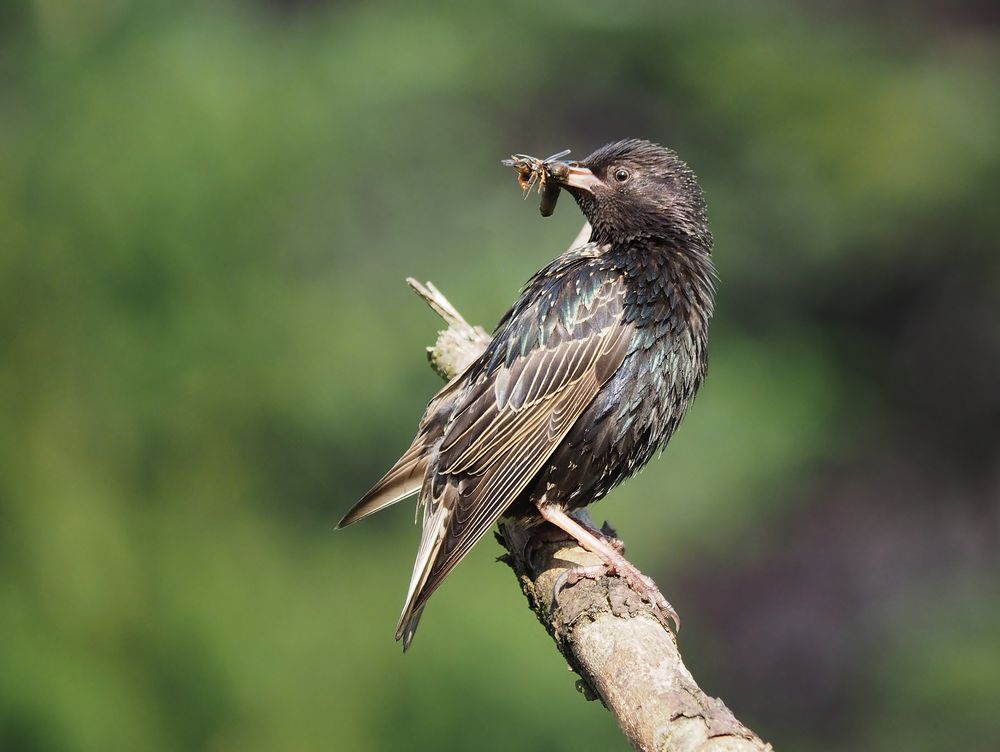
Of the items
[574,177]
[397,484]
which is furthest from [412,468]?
[574,177]

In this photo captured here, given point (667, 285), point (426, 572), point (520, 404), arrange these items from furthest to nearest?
1. point (667, 285)
2. point (520, 404)
3. point (426, 572)

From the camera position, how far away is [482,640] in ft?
18.4

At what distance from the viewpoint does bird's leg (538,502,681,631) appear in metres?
3.74

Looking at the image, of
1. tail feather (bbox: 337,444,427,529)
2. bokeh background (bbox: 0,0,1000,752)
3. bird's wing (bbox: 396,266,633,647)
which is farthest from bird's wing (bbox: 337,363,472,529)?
bokeh background (bbox: 0,0,1000,752)

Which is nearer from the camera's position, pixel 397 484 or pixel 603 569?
pixel 603 569

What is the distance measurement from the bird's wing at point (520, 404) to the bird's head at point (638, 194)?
0.96ft

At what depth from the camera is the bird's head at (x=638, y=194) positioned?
4453 millimetres

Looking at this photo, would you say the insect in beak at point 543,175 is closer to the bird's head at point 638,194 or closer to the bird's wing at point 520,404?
the bird's head at point 638,194

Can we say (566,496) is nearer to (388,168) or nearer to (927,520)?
(388,168)

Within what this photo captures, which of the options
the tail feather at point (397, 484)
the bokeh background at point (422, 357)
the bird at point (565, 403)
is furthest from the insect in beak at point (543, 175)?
the bokeh background at point (422, 357)

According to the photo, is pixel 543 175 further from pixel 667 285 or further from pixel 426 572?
pixel 426 572

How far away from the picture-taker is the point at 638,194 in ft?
14.7

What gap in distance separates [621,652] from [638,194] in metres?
1.69

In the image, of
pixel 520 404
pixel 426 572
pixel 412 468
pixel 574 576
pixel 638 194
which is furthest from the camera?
pixel 638 194
